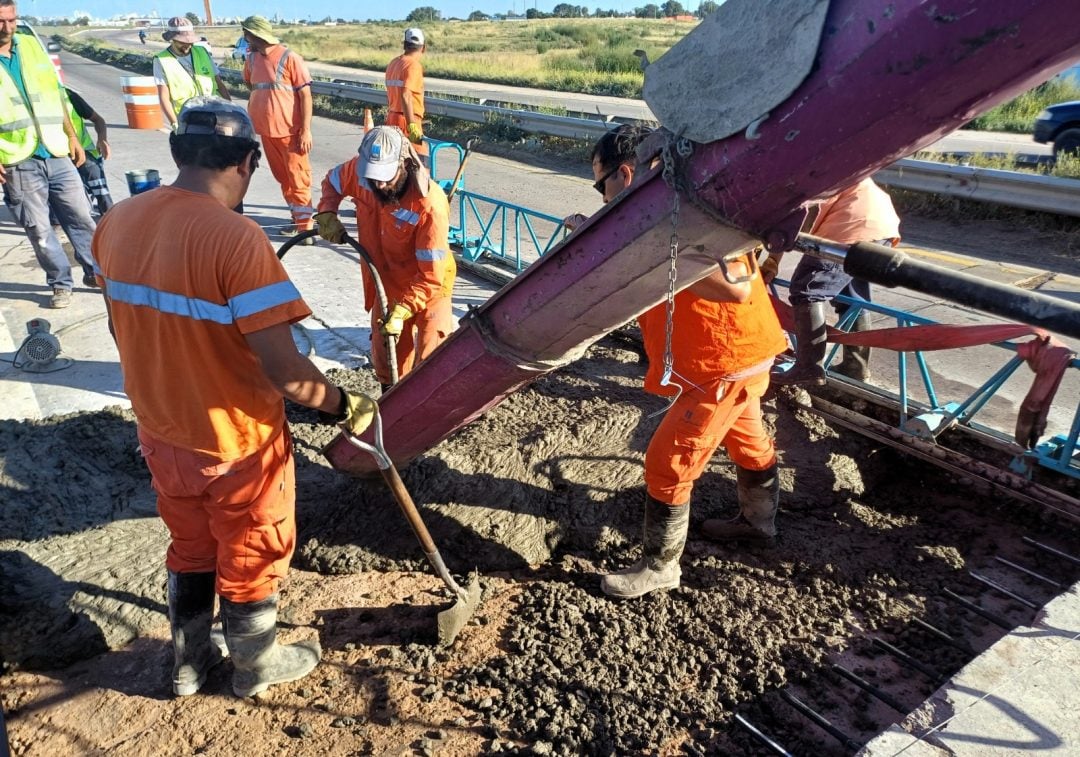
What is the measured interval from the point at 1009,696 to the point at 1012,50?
6.24ft

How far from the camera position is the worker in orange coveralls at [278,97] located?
7.23 metres

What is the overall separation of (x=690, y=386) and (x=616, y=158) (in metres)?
0.85

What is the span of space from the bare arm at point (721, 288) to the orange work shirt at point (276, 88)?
6.19 metres

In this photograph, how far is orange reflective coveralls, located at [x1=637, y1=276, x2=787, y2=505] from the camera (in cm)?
267

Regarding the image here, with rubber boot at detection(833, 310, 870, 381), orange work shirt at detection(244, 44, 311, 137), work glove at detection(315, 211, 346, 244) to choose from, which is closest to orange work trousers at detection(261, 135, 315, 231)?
orange work shirt at detection(244, 44, 311, 137)

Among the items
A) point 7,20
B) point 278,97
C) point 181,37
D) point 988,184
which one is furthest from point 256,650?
point 988,184

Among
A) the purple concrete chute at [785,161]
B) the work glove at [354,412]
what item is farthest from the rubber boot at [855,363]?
the work glove at [354,412]

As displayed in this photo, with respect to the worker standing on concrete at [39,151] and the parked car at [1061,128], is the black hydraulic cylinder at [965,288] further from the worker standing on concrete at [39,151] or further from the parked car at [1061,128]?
the parked car at [1061,128]

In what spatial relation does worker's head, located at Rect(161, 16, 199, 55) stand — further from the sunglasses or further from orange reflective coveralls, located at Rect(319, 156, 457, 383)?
the sunglasses

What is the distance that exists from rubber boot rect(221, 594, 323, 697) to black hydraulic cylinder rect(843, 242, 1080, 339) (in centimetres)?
211

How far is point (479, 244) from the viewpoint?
699 centimetres

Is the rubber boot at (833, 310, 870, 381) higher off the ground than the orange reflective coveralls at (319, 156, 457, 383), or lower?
lower

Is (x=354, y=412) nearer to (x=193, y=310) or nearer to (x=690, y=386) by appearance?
(x=193, y=310)

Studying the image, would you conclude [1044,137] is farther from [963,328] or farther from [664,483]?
[664,483]
